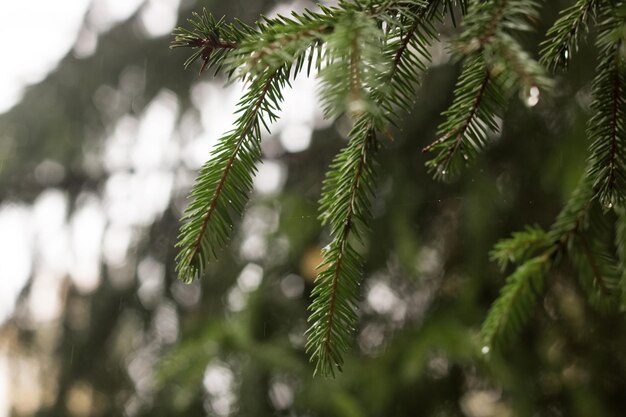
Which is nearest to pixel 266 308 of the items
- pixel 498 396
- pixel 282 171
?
pixel 282 171

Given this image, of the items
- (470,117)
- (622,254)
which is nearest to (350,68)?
(470,117)

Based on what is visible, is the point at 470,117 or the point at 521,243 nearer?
the point at 470,117

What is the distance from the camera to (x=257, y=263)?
2156mm

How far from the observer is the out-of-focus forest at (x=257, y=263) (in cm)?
176

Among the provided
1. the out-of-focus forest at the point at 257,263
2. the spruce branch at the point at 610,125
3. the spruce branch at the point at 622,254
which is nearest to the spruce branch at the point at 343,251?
the spruce branch at the point at 610,125

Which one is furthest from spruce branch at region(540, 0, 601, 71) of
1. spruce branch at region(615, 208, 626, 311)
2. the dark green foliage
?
spruce branch at region(615, 208, 626, 311)

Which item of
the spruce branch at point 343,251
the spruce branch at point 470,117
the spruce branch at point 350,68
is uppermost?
the spruce branch at point 350,68

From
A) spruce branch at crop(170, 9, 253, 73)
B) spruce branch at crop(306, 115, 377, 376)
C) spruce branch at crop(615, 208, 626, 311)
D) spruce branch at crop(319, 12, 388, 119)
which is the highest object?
spruce branch at crop(319, 12, 388, 119)

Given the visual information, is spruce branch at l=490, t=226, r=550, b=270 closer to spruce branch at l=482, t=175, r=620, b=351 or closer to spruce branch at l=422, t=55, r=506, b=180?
spruce branch at l=482, t=175, r=620, b=351

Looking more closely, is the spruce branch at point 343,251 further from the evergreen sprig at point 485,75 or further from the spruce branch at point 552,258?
the spruce branch at point 552,258

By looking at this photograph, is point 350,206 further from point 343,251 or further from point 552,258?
point 552,258

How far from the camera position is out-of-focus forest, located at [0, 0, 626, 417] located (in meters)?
1.76

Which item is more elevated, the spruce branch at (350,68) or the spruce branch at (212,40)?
the spruce branch at (350,68)

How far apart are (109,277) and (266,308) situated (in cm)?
74
